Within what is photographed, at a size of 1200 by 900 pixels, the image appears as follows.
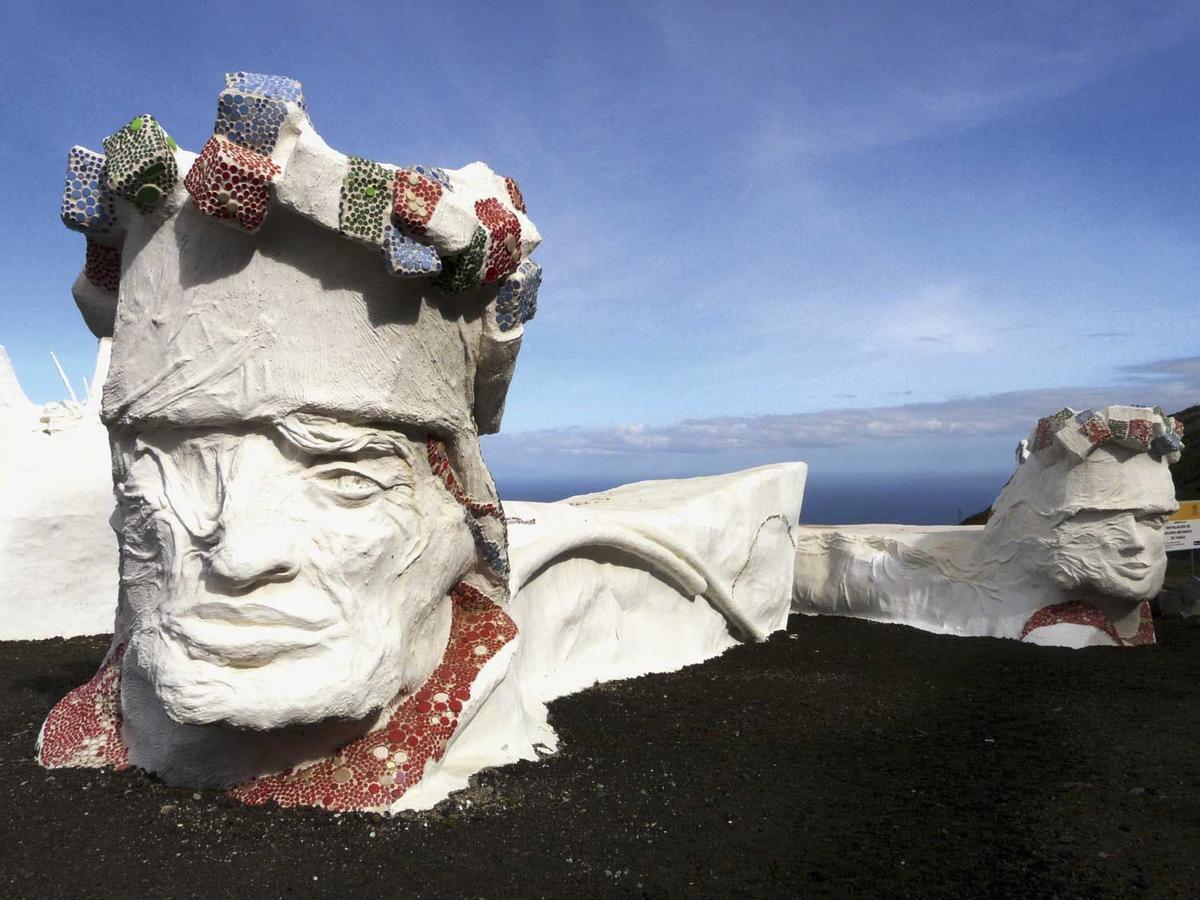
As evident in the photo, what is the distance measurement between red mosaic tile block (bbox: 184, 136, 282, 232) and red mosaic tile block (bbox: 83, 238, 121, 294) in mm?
739

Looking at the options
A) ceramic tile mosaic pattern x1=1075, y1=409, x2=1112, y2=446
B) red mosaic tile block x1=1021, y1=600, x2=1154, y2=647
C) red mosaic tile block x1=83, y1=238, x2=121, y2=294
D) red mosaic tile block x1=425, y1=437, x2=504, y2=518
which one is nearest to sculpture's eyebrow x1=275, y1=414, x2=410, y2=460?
red mosaic tile block x1=425, y1=437, x2=504, y2=518

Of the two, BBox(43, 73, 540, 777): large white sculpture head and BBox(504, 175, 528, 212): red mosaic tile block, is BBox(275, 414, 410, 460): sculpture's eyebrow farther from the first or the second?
BBox(504, 175, 528, 212): red mosaic tile block

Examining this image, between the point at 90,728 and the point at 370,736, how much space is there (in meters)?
0.99

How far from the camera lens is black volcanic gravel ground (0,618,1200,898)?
2.05 m

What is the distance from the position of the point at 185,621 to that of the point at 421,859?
89 centimetres

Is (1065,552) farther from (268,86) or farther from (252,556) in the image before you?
(268,86)

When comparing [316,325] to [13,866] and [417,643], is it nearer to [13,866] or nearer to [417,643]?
[417,643]

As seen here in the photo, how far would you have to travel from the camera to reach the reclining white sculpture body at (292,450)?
2.24 m

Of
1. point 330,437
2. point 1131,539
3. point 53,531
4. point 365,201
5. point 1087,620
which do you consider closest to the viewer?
point 365,201

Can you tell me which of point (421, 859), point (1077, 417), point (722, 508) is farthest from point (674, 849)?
point (1077, 417)

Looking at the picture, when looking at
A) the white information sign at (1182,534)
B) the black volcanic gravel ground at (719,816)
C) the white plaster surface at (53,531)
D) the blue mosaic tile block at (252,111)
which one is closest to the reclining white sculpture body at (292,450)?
the blue mosaic tile block at (252,111)

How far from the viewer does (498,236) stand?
2562 mm

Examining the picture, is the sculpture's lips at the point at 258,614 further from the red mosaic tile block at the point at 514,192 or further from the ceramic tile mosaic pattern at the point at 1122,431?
the ceramic tile mosaic pattern at the point at 1122,431

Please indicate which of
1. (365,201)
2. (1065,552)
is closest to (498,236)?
(365,201)
